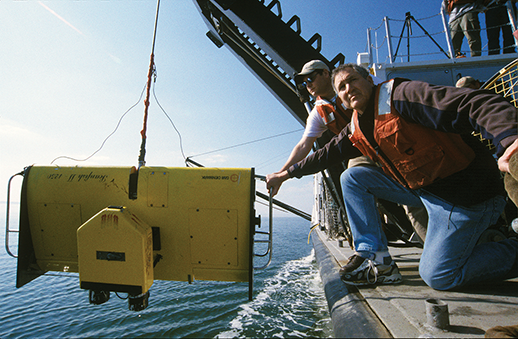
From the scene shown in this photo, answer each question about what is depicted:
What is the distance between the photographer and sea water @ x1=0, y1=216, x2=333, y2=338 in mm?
2371

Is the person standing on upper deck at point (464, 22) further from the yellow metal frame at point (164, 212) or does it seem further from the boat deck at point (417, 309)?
the yellow metal frame at point (164, 212)

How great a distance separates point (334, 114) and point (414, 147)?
0.97 metres

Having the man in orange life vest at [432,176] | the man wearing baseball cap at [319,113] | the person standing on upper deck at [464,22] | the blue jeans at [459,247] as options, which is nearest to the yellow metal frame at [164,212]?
the man wearing baseball cap at [319,113]

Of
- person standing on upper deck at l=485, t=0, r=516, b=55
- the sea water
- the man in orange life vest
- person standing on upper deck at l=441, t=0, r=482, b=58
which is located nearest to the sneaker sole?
the man in orange life vest

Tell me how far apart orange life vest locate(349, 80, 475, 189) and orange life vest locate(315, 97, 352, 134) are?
0.76m

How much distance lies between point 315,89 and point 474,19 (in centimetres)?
498

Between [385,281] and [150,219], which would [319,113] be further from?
[150,219]

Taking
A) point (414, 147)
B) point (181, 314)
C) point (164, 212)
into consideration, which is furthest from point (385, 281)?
point (181, 314)

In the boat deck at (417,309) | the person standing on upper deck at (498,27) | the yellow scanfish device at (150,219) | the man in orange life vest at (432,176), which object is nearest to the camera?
the boat deck at (417,309)

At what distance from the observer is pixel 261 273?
18.9ft

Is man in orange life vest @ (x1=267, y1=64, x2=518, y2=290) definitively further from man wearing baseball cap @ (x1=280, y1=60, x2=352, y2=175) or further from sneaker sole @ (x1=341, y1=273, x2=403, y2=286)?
man wearing baseball cap @ (x1=280, y1=60, x2=352, y2=175)

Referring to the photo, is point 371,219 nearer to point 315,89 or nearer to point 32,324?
point 315,89

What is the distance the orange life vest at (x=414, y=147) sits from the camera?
1446 millimetres

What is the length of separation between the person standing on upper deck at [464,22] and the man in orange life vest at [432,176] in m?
5.07
